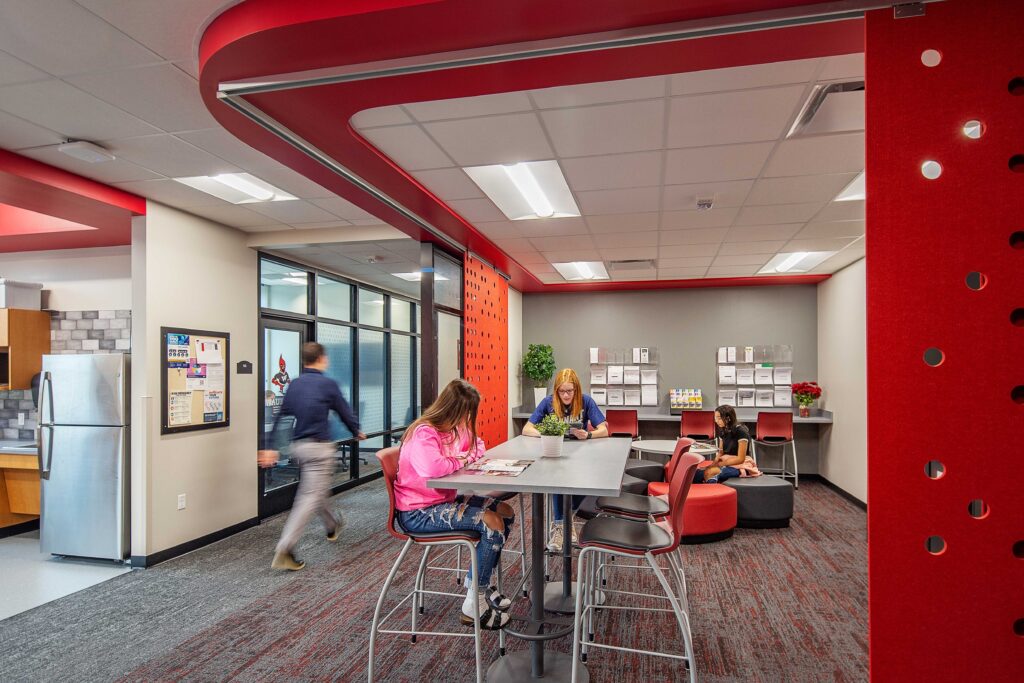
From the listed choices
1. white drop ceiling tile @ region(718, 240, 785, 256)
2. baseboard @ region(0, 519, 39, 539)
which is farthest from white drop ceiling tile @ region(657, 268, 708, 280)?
baseboard @ region(0, 519, 39, 539)

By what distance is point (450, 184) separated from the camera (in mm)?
4043

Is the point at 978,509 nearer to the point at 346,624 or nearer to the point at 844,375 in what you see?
the point at 346,624

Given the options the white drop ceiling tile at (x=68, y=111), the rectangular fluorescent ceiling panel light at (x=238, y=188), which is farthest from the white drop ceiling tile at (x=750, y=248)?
the white drop ceiling tile at (x=68, y=111)

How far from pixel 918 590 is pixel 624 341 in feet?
23.3

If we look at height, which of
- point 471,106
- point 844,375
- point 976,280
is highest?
point 471,106

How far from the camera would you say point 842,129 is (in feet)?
10.1

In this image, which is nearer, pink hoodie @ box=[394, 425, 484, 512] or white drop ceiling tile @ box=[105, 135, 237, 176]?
pink hoodie @ box=[394, 425, 484, 512]

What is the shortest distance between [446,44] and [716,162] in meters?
2.02

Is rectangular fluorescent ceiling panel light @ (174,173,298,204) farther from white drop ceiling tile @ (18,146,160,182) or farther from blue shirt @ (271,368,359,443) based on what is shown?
blue shirt @ (271,368,359,443)

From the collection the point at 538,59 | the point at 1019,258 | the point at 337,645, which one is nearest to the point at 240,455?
the point at 337,645

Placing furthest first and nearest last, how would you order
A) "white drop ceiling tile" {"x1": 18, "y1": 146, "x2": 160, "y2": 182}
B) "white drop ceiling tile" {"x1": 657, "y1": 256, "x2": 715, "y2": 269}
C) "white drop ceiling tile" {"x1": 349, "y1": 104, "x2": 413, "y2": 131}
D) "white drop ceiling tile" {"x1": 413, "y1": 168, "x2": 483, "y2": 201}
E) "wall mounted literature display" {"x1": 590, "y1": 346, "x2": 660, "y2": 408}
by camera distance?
"wall mounted literature display" {"x1": 590, "y1": 346, "x2": 660, "y2": 408}, "white drop ceiling tile" {"x1": 657, "y1": 256, "x2": 715, "y2": 269}, "white drop ceiling tile" {"x1": 413, "y1": 168, "x2": 483, "y2": 201}, "white drop ceiling tile" {"x1": 18, "y1": 146, "x2": 160, "y2": 182}, "white drop ceiling tile" {"x1": 349, "y1": 104, "x2": 413, "y2": 131}

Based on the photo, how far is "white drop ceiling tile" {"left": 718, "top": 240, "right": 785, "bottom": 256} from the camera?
5820 mm

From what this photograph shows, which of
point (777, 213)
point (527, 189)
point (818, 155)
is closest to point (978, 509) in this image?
point (818, 155)

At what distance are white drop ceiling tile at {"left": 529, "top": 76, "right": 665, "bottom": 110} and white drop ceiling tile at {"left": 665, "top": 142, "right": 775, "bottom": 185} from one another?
2.52 feet
